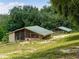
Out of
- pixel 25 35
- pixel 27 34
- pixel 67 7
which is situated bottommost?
pixel 25 35

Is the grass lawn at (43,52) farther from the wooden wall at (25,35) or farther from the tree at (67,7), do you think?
the wooden wall at (25,35)

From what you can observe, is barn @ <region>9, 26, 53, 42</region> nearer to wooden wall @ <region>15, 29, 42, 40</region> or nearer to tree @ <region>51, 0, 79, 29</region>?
wooden wall @ <region>15, 29, 42, 40</region>

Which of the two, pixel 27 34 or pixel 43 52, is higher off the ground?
pixel 27 34

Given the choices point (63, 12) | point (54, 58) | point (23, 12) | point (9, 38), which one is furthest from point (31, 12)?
point (54, 58)

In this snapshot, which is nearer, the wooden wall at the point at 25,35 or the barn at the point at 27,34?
the barn at the point at 27,34

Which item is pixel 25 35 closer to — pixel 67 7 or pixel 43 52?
pixel 67 7

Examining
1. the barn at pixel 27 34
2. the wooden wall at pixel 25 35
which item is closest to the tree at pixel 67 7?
the barn at pixel 27 34

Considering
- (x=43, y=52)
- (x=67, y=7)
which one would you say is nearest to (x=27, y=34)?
(x=67, y=7)

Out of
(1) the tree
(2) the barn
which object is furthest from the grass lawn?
(2) the barn

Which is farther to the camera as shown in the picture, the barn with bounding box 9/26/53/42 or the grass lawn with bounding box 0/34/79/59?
the barn with bounding box 9/26/53/42

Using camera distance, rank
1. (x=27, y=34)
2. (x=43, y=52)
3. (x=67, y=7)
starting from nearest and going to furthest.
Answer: (x=43, y=52), (x=67, y=7), (x=27, y=34)

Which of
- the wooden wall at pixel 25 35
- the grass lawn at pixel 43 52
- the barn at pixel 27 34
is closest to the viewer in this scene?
the grass lawn at pixel 43 52

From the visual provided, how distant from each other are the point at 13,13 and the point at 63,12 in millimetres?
50528

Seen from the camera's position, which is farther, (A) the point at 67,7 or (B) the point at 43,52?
(A) the point at 67,7
